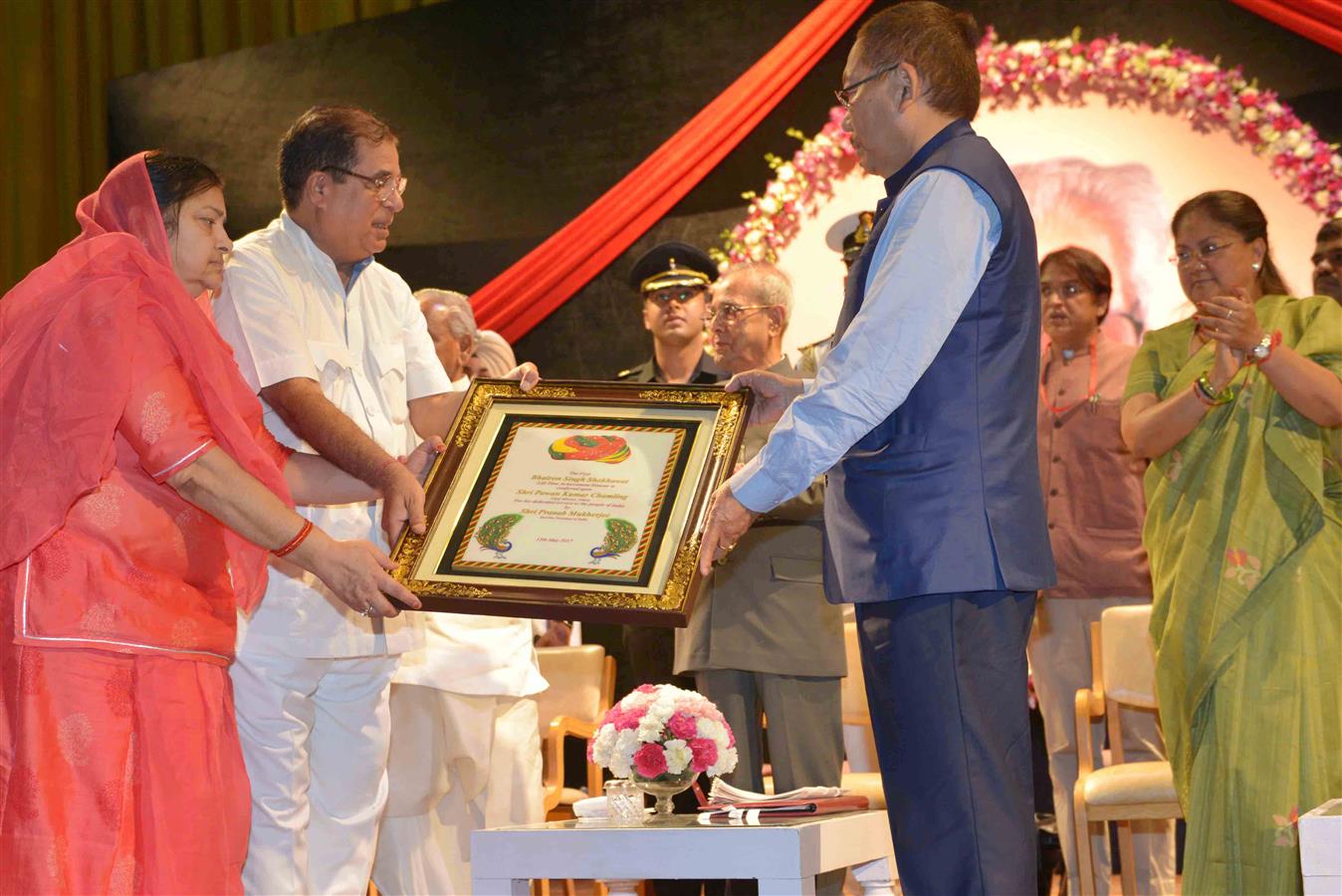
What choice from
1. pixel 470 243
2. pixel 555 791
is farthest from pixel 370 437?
pixel 470 243

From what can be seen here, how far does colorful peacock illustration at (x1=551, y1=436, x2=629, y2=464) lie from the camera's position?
320 centimetres

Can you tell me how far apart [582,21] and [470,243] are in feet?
3.57

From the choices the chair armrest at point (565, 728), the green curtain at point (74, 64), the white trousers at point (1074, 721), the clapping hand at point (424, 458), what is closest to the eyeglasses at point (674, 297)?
the chair armrest at point (565, 728)

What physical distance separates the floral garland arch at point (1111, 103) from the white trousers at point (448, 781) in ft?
7.82

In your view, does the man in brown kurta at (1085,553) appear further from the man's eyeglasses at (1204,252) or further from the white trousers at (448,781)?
the white trousers at (448,781)

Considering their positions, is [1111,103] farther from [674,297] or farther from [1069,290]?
[674,297]

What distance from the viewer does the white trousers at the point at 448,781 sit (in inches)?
167

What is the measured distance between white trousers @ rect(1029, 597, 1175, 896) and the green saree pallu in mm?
990

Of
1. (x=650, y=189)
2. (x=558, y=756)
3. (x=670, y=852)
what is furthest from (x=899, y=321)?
(x=650, y=189)

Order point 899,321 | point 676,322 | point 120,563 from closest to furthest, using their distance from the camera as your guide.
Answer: point 899,321 → point 120,563 → point 676,322

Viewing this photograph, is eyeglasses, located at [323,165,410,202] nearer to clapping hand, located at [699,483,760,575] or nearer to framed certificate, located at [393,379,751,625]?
framed certificate, located at [393,379,751,625]

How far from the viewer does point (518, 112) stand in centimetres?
692

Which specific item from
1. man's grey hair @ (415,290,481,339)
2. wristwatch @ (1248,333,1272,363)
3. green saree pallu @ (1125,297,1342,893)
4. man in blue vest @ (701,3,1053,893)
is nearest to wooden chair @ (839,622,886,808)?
green saree pallu @ (1125,297,1342,893)

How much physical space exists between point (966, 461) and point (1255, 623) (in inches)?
61.1
